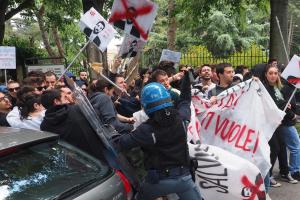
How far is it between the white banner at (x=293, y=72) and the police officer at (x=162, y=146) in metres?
3.09

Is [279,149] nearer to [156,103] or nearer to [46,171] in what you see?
[156,103]

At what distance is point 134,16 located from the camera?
25.2ft

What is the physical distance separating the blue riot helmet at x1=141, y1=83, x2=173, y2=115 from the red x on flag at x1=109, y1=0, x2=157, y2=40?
13.7 ft

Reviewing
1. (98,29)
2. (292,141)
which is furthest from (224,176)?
(98,29)

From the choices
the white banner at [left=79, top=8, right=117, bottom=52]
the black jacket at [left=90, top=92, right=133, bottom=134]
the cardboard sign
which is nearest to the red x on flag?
the white banner at [left=79, top=8, right=117, bottom=52]

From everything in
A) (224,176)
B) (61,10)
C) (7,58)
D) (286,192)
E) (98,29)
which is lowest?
(286,192)

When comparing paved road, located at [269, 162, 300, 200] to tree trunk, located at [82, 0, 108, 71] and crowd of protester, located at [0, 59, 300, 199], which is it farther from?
tree trunk, located at [82, 0, 108, 71]

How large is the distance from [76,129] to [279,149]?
3.28 metres

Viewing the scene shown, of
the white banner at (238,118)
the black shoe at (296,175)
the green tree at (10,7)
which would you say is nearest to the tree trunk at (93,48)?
the green tree at (10,7)

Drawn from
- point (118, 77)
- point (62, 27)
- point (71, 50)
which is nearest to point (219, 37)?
point (71, 50)

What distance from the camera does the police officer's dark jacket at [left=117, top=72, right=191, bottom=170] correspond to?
3.49 m

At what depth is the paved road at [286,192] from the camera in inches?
230

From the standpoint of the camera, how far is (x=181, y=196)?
3.59 m

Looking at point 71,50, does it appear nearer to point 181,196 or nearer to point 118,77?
point 118,77
